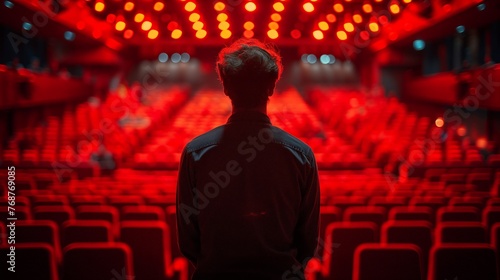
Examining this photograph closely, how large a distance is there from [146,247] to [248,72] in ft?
7.89

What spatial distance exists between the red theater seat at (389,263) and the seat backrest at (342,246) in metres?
0.72

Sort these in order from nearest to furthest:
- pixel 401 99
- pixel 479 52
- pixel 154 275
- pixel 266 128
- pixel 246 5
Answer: pixel 266 128
pixel 154 275
pixel 246 5
pixel 479 52
pixel 401 99

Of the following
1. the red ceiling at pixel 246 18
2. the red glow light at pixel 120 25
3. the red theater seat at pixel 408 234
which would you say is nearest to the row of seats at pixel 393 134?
the red ceiling at pixel 246 18

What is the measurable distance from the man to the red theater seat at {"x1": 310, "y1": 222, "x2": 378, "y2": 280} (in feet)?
6.38

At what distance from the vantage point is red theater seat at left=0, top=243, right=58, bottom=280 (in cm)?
315

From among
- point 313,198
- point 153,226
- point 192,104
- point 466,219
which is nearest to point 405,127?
point 192,104

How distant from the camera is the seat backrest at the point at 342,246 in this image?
12.9 feet

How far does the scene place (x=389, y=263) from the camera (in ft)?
10.3

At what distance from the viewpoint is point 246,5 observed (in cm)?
1530

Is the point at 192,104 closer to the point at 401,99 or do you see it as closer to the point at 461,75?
the point at 401,99

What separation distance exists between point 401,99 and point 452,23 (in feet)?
30.9

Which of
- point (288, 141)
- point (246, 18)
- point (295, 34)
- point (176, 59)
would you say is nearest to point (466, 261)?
point (288, 141)

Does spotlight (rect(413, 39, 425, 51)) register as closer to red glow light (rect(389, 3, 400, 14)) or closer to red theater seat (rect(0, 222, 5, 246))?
red glow light (rect(389, 3, 400, 14))

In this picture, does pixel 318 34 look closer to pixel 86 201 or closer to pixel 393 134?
pixel 393 134
